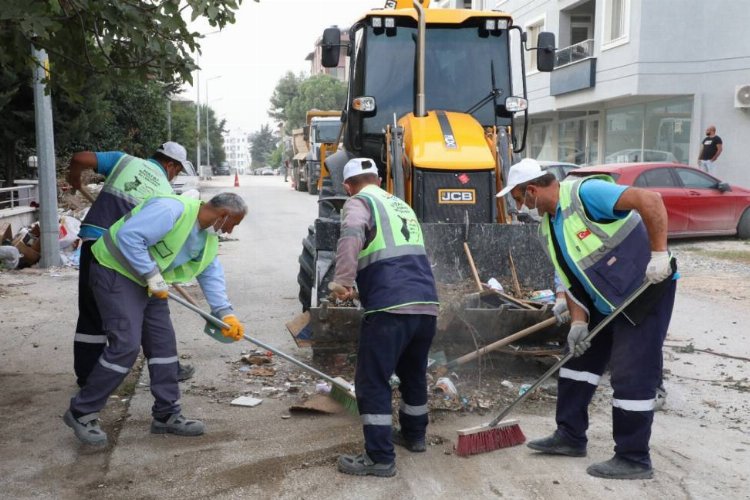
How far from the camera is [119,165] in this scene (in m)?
5.42

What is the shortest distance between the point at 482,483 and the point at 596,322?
1.10 m

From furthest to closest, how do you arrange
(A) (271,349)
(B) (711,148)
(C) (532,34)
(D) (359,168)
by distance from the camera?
(C) (532,34) → (B) (711,148) → (A) (271,349) → (D) (359,168)

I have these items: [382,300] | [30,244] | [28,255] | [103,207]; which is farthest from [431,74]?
[30,244]

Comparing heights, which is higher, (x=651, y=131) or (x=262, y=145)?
(x=262, y=145)

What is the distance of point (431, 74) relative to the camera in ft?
23.7

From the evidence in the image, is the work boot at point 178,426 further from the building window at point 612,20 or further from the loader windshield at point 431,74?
the building window at point 612,20

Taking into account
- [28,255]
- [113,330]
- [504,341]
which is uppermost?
[113,330]

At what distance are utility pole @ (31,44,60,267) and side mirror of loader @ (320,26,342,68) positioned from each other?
5.31 meters

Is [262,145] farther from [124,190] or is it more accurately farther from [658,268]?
[658,268]

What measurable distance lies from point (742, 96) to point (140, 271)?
56.1 feet

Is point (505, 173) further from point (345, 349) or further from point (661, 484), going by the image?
point (661, 484)

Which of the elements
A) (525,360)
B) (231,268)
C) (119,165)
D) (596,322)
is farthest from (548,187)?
(231,268)

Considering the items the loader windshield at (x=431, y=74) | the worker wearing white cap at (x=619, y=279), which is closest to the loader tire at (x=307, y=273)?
the loader windshield at (x=431, y=74)

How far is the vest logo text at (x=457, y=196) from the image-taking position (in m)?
6.52
